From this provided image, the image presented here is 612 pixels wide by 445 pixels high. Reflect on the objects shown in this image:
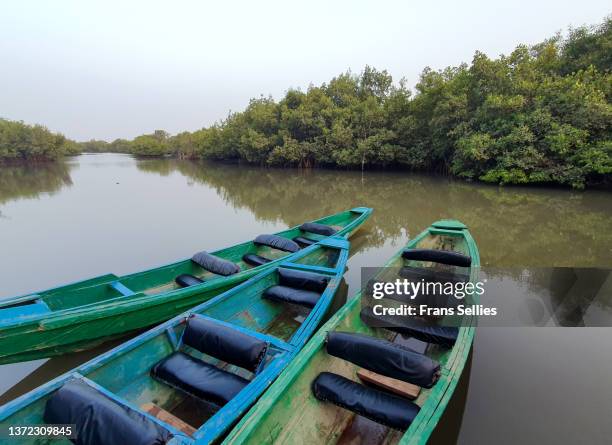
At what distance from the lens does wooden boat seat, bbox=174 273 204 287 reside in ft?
14.9

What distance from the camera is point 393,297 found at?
4.03 meters

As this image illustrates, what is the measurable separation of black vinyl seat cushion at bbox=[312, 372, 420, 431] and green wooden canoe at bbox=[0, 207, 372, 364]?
7.34 feet

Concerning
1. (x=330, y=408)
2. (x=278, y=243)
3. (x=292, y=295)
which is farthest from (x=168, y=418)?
(x=278, y=243)

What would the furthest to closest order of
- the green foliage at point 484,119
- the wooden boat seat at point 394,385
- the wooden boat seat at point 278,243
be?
the green foliage at point 484,119 < the wooden boat seat at point 278,243 < the wooden boat seat at point 394,385

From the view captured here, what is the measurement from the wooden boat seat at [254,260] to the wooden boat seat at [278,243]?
28cm

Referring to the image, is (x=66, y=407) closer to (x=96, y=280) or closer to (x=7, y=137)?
(x=96, y=280)

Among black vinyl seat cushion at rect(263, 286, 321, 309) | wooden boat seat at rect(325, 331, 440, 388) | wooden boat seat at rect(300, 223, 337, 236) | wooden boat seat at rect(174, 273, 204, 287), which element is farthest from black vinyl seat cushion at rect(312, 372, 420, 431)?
wooden boat seat at rect(300, 223, 337, 236)

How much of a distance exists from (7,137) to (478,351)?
172ft

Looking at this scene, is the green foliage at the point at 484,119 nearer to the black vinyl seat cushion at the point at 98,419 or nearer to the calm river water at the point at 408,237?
the calm river water at the point at 408,237

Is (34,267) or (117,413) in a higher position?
(117,413)

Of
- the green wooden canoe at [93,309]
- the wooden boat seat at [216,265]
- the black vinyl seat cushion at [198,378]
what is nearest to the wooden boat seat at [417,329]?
the black vinyl seat cushion at [198,378]

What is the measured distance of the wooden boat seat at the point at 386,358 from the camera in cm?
212

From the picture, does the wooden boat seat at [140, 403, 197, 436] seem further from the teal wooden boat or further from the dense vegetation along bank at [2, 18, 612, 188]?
the dense vegetation along bank at [2, 18, 612, 188]

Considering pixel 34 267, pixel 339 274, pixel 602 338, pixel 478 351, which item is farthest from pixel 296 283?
pixel 34 267
